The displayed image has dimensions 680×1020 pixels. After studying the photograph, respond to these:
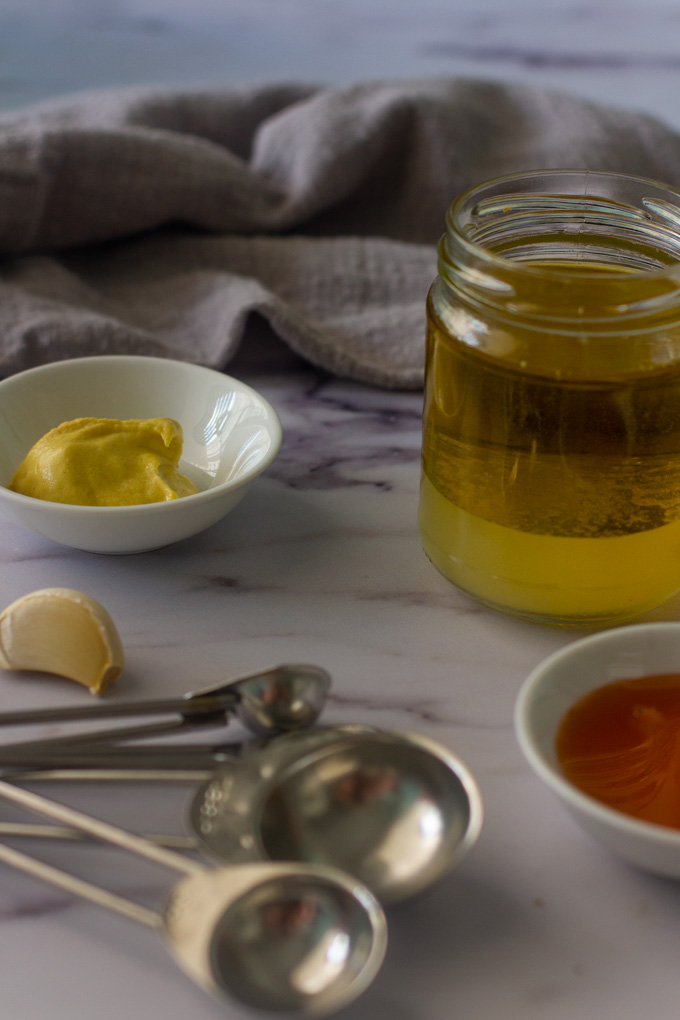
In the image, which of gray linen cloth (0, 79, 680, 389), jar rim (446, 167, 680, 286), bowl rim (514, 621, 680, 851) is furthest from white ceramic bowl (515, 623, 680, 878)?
gray linen cloth (0, 79, 680, 389)

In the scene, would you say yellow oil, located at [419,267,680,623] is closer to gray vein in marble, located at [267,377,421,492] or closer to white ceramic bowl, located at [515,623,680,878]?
white ceramic bowl, located at [515,623,680,878]

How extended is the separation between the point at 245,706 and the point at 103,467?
228mm

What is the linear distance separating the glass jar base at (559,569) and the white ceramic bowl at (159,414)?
0.15 metres

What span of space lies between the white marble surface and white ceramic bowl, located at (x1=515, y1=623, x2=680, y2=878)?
0.15ft

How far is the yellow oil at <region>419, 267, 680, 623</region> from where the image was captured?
1.81 feet

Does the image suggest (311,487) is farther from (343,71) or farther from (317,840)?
(343,71)

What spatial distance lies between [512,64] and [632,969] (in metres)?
1.92

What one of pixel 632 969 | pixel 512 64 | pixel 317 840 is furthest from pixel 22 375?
pixel 512 64

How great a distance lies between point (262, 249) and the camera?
1.12 m

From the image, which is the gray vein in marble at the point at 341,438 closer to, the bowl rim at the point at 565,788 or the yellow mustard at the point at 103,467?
the yellow mustard at the point at 103,467

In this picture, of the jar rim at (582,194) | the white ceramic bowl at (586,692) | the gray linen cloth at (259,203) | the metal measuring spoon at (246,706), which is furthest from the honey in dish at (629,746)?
the gray linen cloth at (259,203)

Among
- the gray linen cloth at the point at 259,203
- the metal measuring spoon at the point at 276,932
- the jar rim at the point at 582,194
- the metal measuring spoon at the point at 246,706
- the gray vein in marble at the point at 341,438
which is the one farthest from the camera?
the gray linen cloth at the point at 259,203

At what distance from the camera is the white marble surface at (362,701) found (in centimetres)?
42

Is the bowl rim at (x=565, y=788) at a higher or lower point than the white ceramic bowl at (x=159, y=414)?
higher
